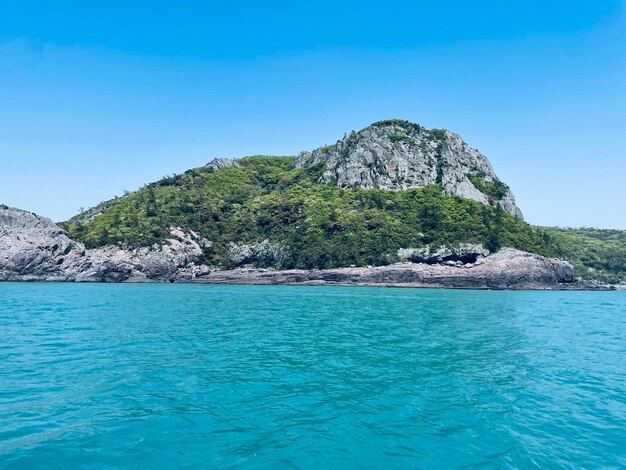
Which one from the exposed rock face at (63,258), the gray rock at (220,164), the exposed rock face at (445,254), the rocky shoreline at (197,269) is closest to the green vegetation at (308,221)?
the exposed rock face at (445,254)

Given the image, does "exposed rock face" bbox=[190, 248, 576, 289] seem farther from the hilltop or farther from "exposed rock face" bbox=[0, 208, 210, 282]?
"exposed rock face" bbox=[0, 208, 210, 282]

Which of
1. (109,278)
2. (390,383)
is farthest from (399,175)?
(390,383)

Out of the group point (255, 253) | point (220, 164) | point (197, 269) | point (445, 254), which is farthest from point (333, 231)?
point (220, 164)

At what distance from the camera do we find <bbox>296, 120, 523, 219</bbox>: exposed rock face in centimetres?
13775

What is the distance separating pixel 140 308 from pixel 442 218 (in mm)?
92575

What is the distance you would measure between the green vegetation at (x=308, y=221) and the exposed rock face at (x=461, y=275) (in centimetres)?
594

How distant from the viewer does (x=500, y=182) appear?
14475 cm

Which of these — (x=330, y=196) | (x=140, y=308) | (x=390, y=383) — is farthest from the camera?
(x=330, y=196)

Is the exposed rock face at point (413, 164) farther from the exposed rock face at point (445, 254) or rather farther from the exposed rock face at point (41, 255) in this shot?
the exposed rock face at point (41, 255)

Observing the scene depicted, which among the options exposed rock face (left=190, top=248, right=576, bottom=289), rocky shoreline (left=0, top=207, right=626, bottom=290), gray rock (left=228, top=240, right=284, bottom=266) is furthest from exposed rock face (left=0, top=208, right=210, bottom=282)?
exposed rock face (left=190, top=248, right=576, bottom=289)

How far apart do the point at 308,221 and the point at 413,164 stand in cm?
5022

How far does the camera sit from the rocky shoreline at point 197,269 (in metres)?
93.2

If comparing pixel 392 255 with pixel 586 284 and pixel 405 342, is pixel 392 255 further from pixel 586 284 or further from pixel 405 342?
pixel 405 342

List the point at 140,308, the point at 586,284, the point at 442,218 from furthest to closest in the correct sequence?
the point at 442,218
the point at 586,284
the point at 140,308
